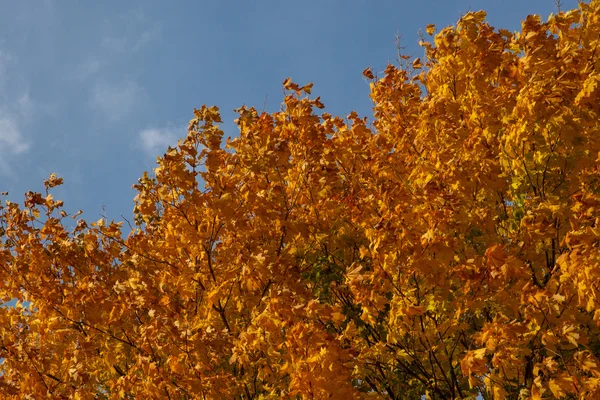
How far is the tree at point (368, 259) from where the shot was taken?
480cm

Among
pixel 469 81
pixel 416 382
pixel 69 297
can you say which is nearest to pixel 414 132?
pixel 469 81

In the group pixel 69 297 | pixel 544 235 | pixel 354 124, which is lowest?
pixel 544 235

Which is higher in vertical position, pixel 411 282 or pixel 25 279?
pixel 25 279

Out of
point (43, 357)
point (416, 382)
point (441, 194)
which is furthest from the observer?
point (416, 382)

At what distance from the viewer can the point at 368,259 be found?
269 inches

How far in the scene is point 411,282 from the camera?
17.2ft

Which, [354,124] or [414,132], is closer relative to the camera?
[414,132]

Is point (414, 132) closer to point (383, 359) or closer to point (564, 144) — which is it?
point (564, 144)

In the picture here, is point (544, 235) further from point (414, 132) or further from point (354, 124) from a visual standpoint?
point (354, 124)

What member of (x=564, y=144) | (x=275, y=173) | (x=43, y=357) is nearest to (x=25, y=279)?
(x=43, y=357)

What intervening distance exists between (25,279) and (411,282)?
4.30 meters

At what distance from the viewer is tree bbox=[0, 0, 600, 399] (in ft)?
15.8

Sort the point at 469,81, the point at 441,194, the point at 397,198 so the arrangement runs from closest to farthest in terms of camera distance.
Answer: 1. the point at 441,194
2. the point at 397,198
3. the point at 469,81

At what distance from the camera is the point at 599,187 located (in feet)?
19.2
